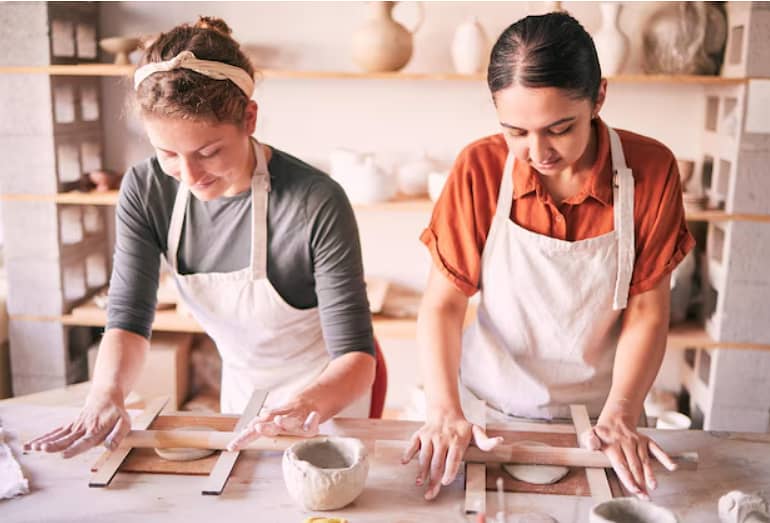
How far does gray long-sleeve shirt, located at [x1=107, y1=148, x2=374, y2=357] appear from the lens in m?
1.75

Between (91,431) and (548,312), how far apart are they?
94 cm

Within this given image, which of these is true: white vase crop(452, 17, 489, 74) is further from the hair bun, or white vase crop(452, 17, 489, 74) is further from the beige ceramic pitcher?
the hair bun

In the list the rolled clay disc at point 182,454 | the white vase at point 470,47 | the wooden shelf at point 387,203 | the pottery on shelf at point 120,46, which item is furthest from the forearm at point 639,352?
the pottery on shelf at point 120,46

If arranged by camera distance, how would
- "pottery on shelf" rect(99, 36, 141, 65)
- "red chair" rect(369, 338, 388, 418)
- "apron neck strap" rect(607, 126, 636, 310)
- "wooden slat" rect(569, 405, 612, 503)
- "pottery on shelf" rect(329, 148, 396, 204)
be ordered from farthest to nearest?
"pottery on shelf" rect(99, 36, 141, 65), "pottery on shelf" rect(329, 148, 396, 204), "red chair" rect(369, 338, 388, 418), "apron neck strap" rect(607, 126, 636, 310), "wooden slat" rect(569, 405, 612, 503)

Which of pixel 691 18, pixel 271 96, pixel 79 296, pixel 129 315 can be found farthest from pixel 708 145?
pixel 79 296

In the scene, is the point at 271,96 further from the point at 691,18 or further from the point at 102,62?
the point at 691,18

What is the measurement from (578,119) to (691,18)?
1908 mm

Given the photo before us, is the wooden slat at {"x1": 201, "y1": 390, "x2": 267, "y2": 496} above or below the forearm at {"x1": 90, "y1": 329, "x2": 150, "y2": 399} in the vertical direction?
below

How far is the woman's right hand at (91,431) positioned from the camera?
1.44 metres

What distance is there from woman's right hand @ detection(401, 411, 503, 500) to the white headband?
0.77 meters

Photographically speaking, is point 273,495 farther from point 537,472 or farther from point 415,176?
point 415,176

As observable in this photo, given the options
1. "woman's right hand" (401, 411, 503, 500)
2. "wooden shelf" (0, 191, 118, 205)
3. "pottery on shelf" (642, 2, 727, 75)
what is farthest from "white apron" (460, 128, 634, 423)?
"wooden shelf" (0, 191, 118, 205)

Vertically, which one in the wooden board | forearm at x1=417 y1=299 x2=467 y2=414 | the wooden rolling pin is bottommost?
the wooden board

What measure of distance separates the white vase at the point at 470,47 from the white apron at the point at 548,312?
59.3 inches
